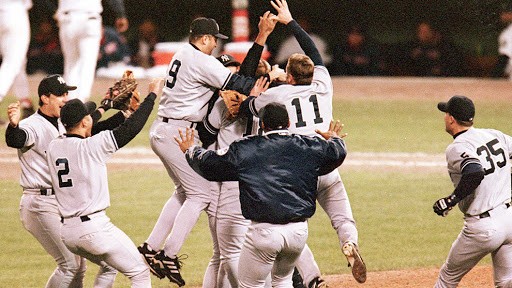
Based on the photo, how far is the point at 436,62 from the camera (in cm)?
2012

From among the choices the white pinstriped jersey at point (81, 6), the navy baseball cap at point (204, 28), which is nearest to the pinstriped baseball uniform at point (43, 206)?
the navy baseball cap at point (204, 28)

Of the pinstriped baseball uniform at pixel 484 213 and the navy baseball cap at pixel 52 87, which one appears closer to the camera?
the pinstriped baseball uniform at pixel 484 213

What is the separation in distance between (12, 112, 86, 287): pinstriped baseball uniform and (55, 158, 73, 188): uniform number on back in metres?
0.55

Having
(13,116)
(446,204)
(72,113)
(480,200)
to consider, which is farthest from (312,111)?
(13,116)

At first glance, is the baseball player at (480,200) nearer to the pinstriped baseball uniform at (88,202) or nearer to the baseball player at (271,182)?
the baseball player at (271,182)

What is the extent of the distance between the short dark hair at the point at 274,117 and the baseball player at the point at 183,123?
0.94 meters

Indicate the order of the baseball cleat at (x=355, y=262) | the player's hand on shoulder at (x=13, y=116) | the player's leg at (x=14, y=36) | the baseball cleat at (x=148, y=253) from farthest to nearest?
the player's leg at (x=14, y=36)
the baseball cleat at (x=148, y=253)
the baseball cleat at (x=355, y=262)
the player's hand on shoulder at (x=13, y=116)

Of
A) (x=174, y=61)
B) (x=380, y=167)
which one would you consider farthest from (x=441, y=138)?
(x=174, y=61)

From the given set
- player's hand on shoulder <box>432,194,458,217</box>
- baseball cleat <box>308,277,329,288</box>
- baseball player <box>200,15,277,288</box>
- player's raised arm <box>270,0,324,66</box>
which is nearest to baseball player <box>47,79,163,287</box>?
baseball player <box>200,15,277,288</box>

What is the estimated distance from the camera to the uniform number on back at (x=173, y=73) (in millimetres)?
7143

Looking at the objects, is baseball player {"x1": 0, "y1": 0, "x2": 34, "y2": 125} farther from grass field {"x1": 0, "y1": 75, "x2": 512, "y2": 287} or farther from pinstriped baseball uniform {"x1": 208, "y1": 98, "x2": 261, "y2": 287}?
pinstriped baseball uniform {"x1": 208, "y1": 98, "x2": 261, "y2": 287}

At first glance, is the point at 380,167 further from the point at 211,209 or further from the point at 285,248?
the point at 285,248

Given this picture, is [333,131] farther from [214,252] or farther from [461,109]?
[214,252]

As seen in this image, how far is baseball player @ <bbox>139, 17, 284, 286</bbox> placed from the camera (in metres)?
6.92
